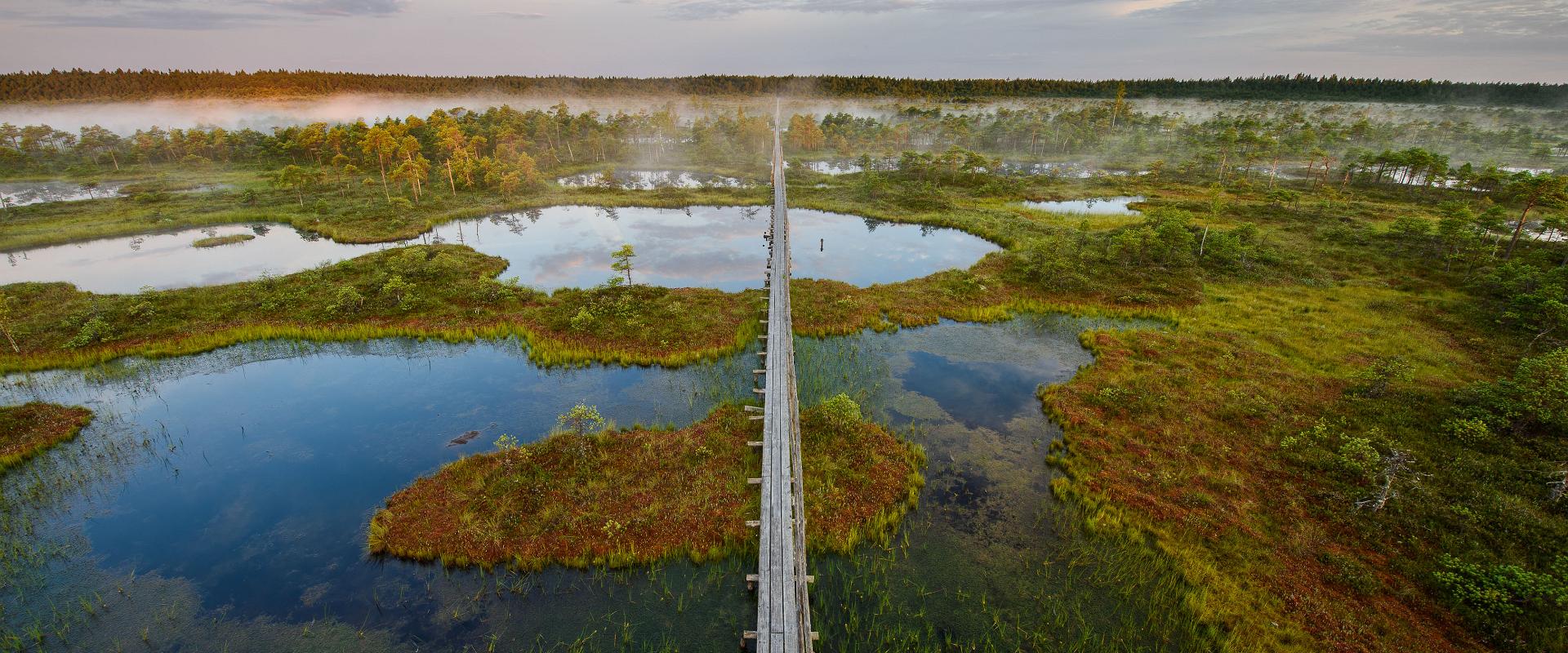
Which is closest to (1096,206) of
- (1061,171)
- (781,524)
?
(1061,171)

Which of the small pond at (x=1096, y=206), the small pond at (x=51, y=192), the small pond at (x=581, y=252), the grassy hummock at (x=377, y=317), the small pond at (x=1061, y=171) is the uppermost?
the small pond at (x=1061, y=171)

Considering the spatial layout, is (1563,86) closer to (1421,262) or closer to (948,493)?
(1421,262)

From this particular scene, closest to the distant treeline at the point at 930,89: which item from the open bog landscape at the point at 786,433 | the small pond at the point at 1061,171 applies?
the small pond at the point at 1061,171

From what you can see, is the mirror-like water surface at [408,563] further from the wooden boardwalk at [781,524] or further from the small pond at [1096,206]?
the small pond at [1096,206]

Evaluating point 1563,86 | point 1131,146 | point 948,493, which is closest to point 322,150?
point 948,493

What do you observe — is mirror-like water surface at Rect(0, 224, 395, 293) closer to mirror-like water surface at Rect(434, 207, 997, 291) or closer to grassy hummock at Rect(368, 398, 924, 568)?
mirror-like water surface at Rect(434, 207, 997, 291)

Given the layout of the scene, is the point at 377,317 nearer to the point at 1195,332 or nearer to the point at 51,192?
the point at 1195,332
